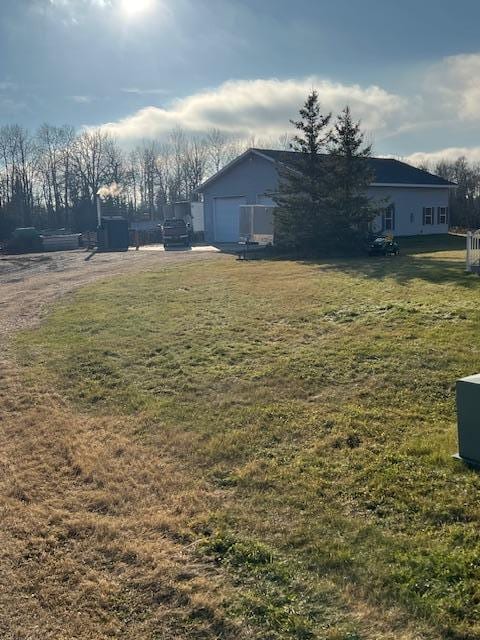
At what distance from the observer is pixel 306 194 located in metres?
20.4

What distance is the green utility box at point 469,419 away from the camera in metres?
4.05

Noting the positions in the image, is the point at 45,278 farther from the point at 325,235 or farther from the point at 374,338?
the point at 374,338

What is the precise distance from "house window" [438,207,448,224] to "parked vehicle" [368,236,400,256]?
47.7 ft

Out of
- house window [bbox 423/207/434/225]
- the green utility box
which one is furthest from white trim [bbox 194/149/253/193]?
the green utility box

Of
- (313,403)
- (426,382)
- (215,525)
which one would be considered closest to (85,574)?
(215,525)

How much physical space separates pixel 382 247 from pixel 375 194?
10.0 metres

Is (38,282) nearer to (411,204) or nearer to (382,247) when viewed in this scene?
(382,247)

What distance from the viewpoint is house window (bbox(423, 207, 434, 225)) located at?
31547 mm

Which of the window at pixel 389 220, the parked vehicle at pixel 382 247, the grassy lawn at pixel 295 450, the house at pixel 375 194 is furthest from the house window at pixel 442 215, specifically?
the grassy lawn at pixel 295 450

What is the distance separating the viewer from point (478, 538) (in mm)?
3270

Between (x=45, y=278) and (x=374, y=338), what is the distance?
550 inches

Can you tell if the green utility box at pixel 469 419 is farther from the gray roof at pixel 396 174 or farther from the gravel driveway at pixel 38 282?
the gray roof at pixel 396 174

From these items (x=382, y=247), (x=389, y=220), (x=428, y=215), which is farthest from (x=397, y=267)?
(x=428, y=215)

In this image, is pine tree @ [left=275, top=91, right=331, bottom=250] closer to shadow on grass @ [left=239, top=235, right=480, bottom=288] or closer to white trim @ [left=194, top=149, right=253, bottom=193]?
shadow on grass @ [left=239, top=235, right=480, bottom=288]
